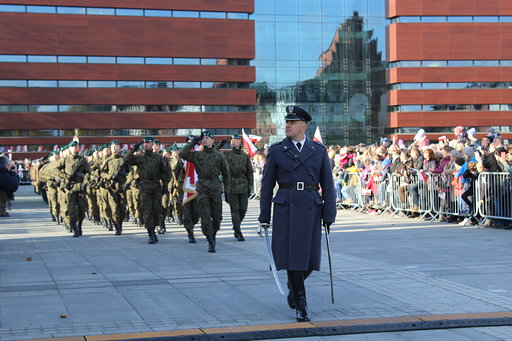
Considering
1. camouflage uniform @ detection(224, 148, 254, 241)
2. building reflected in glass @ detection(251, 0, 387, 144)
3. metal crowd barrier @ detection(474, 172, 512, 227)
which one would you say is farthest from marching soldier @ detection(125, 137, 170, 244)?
building reflected in glass @ detection(251, 0, 387, 144)

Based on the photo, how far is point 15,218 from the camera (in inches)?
911

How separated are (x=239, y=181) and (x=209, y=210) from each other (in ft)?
6.87

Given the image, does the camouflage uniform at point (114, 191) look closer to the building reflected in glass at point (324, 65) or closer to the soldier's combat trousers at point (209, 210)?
the soldier's combat trousers at point (209, 210)

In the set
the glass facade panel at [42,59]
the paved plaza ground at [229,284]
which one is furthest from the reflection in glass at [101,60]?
the paved plaza ground at [229,284]

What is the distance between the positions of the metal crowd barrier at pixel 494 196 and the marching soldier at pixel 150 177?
6.52m

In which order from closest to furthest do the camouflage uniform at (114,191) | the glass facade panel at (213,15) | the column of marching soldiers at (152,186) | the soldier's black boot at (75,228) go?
the column of marching soldiers at (152,186) < the soldier's black boot at (75,228) < the camouflage uniform at (114,191) < the glass facade panel at (213,15)

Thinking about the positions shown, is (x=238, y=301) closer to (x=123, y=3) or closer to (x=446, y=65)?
(x=123, y=3)

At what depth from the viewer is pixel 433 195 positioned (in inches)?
704

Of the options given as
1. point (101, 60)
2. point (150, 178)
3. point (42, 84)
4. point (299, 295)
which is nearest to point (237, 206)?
point (150, 178)

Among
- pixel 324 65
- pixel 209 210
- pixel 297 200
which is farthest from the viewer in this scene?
pixel 324 65

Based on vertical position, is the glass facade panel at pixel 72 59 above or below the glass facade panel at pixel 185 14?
below

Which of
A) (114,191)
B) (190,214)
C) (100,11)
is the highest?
(100,11)

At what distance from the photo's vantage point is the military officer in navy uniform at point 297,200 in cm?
705

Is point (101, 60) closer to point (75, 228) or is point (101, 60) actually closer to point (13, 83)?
point (13, 83)
